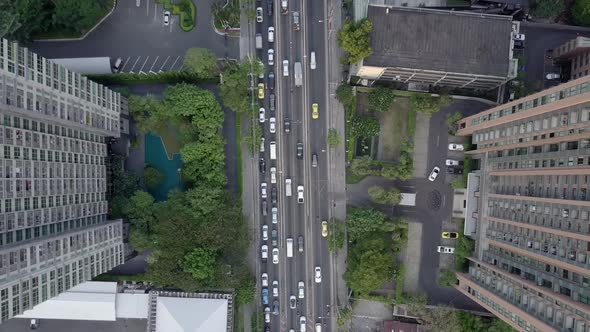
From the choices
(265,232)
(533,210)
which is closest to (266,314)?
(265,232)

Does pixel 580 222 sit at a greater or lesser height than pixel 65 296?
greater

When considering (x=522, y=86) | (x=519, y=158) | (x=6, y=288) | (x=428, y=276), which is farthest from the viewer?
(x=428, y=276)

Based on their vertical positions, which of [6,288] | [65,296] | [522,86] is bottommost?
[65,296]

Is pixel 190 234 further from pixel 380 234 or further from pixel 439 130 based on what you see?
pixel 439 130

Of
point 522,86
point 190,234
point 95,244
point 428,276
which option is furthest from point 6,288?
point 522,86

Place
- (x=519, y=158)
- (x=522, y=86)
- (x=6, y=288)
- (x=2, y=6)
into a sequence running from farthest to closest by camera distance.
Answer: (x=522, y=86)
(x=2, y=6)
(x=519, y=158)
(x=6, y=288)

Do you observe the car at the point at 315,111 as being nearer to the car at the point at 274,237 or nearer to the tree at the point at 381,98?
the tree at the point at 381,98

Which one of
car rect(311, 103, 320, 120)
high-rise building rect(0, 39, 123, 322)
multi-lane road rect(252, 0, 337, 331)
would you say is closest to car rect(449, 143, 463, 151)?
multi-lane road rect(252, 0, 337, 331)
